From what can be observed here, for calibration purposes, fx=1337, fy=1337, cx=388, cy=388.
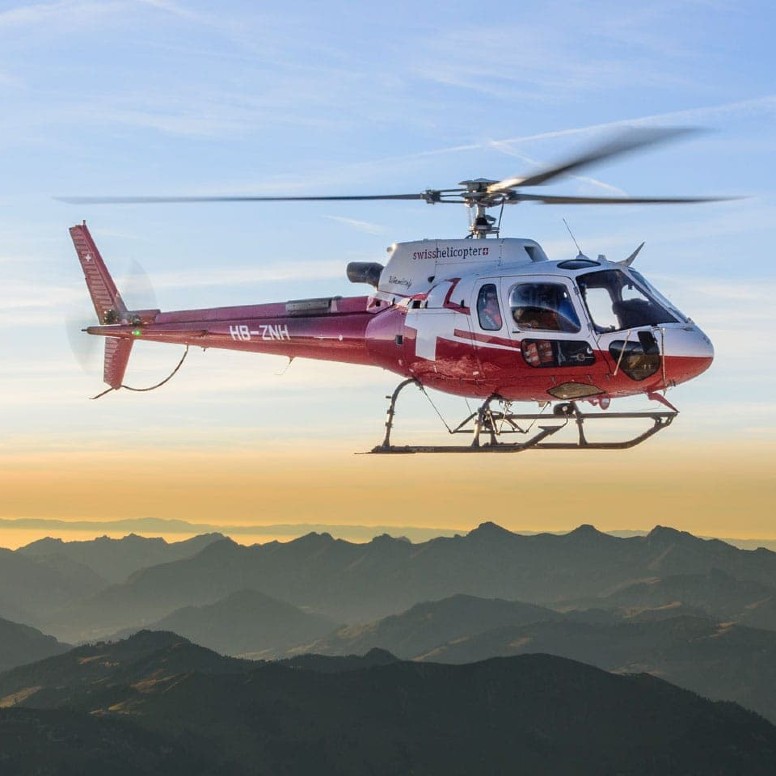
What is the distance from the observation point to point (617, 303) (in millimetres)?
33969

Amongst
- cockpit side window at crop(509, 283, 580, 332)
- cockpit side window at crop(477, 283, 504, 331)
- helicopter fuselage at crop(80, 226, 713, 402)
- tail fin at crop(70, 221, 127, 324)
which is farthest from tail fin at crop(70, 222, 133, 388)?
cockpit side window at crop(509, 283, 580, 332)

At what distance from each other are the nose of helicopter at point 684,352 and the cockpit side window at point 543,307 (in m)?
2.33

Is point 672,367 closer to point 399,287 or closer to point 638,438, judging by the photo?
point 638,438

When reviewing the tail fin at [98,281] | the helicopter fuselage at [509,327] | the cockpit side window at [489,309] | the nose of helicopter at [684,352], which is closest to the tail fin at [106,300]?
the tail fin at [98,281]

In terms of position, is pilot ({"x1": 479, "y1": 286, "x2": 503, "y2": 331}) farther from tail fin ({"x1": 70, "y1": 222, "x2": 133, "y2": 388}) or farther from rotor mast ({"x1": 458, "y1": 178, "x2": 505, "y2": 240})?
tail fin ({"x1": 70, "y1": 222, "x2": 133, "y2": 388})

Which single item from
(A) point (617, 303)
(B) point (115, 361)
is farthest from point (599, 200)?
(B) point (115, 361)

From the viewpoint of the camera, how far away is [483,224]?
37781 millimetres

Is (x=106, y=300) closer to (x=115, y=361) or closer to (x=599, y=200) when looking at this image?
(x=115, y=361)

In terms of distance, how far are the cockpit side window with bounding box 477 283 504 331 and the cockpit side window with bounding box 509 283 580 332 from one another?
46cm

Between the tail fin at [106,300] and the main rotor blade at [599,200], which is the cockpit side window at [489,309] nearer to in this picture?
the main rotor blade at [599,200]

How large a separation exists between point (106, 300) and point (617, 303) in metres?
21.1

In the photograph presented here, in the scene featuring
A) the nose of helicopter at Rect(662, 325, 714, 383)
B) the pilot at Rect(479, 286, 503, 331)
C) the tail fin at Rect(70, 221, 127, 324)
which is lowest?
the nose of helicopter at Rect(662, 325, 714, 383)

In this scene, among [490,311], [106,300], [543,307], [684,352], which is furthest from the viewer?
[106,300]

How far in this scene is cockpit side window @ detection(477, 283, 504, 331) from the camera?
35.2m
